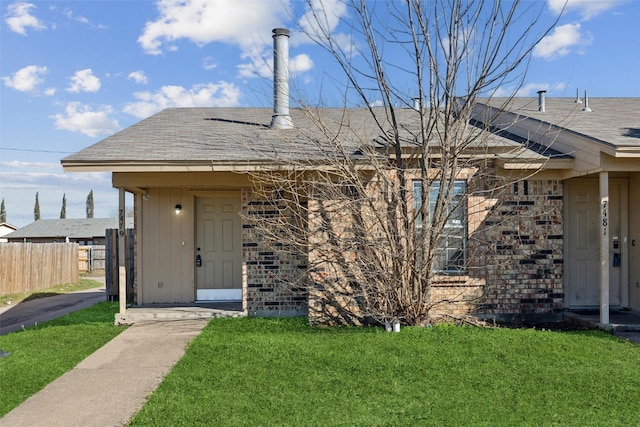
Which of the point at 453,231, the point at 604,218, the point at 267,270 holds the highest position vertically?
the point at 604,218

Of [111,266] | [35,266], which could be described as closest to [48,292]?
[35,266]

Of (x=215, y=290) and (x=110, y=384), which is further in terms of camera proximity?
(x=215, y=290)

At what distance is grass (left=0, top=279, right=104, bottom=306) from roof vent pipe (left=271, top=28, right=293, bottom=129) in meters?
9.94

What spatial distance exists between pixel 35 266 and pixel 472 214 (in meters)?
15.7

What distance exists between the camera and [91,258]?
27391mm

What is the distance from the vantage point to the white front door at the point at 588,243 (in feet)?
29.7

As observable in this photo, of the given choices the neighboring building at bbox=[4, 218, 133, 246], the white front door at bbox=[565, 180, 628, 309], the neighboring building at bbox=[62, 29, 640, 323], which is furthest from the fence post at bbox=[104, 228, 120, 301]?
the neighboring building at bbox=[4, 218, 133, 246]

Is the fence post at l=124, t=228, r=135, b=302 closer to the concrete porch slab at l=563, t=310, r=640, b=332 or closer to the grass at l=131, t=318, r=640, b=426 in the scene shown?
the grass at l=131, t=318, r=640, b=426

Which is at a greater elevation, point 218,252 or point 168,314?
point 218,252

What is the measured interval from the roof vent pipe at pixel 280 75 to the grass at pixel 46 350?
4.96 meters

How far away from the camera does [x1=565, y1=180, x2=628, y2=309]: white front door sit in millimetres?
9062

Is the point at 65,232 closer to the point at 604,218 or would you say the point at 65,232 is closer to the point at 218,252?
the point at 218,252

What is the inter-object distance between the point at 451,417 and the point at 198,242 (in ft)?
22.2

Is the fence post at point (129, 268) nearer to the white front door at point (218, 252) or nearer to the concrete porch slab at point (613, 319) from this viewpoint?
the white front door at point (218, 252)
